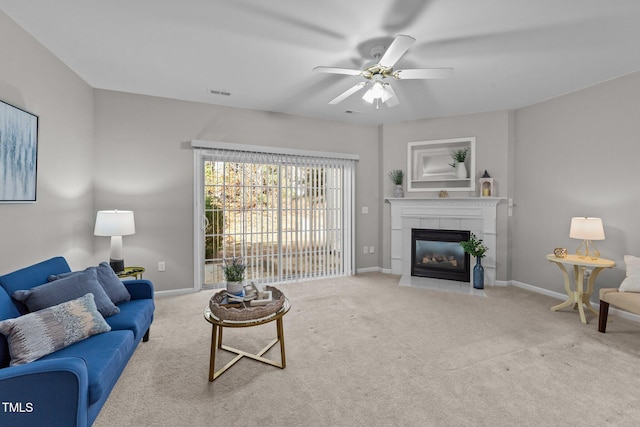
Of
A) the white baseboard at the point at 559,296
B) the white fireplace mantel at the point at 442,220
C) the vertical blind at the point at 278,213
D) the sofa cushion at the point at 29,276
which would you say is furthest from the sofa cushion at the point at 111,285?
the white baseboard at the point at 559,296

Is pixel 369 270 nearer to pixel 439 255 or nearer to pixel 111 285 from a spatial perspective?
pixel 439 255

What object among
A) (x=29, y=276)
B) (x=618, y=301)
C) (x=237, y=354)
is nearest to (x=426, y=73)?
(x=618, y=301)

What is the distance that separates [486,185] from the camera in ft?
15.3

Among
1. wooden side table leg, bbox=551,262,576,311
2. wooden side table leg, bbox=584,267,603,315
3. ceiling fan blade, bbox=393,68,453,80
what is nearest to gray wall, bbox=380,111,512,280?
wooden side table leg, bbox=551,262,576,311

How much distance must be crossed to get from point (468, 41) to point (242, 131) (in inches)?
123

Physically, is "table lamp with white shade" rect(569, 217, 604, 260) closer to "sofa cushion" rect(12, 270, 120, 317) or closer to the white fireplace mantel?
the white fireplace mantel

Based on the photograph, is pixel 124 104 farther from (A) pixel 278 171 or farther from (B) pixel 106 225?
(A) pixel 278 171

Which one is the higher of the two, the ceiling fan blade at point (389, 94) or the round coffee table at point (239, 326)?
the ceiling fan blade at point (389, 94)

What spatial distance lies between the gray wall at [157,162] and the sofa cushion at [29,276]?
153cm

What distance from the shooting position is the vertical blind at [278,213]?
445 cm

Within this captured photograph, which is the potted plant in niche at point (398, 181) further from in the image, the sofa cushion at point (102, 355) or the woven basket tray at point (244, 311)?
the sofa cushion at point (102, 355)

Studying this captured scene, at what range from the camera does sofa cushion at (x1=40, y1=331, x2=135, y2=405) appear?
1.53 m

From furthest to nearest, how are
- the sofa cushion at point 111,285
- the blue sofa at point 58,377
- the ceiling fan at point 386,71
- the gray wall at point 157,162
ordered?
1. the gray wall at point 157,162
2. the sofa cushion at point 111,285
3. the ceiling fan at point 386,71
4. the blue sofa at point 58,377

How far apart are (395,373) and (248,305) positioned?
4.05ft
